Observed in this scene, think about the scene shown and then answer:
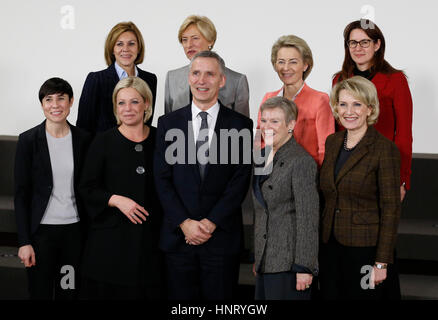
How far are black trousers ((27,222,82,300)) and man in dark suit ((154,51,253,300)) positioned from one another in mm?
514

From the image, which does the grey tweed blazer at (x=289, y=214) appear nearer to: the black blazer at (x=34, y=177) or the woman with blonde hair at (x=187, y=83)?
the woman with blonde hair at (x=187, y=83)

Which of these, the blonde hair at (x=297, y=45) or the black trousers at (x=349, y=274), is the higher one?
the blonde hair at (x=297, y=45)

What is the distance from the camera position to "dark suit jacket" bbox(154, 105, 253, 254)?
290 centimetres

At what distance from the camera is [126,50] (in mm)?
3674

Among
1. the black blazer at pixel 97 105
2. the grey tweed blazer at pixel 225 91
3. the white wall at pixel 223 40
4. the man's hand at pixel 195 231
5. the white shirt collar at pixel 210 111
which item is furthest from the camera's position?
the white wall at pixel 223 40

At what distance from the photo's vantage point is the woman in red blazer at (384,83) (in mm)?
3223

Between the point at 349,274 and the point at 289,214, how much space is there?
377 millimetres

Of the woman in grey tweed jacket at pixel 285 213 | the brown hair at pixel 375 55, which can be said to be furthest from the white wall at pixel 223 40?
the woman in grey tweed jacket at pixel 285 213

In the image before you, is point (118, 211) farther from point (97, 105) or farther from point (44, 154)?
point (97, 105)

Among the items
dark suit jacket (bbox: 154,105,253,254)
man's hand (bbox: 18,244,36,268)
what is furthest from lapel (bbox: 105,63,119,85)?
man's hand (bbox: 18,244,36,268)

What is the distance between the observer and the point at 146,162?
301 cm

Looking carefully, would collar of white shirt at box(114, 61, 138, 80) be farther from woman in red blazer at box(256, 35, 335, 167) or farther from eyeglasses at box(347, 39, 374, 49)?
eyeglasses at box(347, 39, 374, 49)

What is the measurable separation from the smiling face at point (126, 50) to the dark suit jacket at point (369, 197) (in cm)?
147

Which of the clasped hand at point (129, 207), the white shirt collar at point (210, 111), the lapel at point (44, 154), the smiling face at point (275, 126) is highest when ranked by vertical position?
the white shirt collar at point (210, 111)
